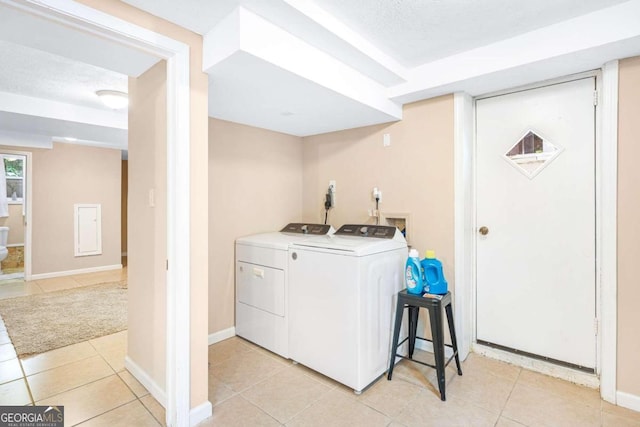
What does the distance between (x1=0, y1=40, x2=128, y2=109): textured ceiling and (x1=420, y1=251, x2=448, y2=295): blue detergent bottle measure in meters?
2.90

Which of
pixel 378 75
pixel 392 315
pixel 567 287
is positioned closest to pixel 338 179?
pixel 378 75

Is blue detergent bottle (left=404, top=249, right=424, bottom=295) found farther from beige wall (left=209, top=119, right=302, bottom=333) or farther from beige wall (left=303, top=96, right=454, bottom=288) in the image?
beige wall (left=209, top=119, right=302, bottom=333)

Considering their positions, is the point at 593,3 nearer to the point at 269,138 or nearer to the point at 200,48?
the point at 200,48

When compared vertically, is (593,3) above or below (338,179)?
above

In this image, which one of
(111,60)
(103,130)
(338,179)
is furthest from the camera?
(103,130)

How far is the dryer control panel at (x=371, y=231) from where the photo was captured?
249 cm

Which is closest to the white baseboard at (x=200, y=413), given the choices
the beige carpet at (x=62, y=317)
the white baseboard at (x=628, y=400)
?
the beige carpet at (x=62, y=317)

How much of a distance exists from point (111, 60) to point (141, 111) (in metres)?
0.36

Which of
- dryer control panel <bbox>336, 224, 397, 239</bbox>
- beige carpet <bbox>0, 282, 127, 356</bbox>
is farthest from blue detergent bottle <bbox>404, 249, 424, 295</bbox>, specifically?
beige carpet <bbox>0, 282, 127, 356</bbox>

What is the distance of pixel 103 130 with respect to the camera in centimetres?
397

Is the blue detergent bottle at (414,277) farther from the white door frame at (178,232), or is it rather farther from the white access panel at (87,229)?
the white access panel at (87,229)

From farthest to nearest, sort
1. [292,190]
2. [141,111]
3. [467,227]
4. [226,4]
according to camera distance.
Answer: [292,190] → [467,227] → [141,111] → [226,4]

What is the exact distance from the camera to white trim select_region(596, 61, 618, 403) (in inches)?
75.7

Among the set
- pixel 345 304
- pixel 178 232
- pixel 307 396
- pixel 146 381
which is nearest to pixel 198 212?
pixel 178 232
